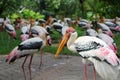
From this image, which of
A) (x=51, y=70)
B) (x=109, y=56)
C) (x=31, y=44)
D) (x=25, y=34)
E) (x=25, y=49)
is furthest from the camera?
(x=25, y=34)

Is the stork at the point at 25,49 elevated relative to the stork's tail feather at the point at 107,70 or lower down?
lower down

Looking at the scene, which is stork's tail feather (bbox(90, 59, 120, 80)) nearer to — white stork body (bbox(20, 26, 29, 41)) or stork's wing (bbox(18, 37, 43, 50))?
stork's wing (bbox(18, 37, 43, 50))

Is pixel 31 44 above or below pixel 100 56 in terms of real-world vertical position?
below

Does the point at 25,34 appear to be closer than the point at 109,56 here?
No

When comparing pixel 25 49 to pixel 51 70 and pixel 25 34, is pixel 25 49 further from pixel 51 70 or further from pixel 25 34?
pixel 25 34

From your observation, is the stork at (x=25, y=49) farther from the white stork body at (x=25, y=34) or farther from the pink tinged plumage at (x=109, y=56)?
the white stork body at (x=25, y=34)

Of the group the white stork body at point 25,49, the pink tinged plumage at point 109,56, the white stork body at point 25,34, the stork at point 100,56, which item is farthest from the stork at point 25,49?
the white stork body at point 25,34

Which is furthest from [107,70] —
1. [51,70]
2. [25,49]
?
[51,70]

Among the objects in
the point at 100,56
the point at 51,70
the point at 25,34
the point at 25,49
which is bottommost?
the point at 25,34

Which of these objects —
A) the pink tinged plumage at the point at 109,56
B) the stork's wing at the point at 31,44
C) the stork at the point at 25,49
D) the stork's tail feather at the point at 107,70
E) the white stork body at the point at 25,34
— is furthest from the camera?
the white stork body at the point at 25,34

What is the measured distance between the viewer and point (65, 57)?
45.2 feet

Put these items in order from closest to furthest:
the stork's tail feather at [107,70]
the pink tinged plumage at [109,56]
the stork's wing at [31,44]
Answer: the pink tinged plumage at [109,56] < the stork's tail feather at [107,70] < the stork's wing at [31,44]

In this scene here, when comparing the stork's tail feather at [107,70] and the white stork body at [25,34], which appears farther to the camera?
the white stork body at [25,34]

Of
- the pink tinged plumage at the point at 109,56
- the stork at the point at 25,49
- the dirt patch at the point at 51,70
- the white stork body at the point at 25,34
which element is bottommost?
the white stork body at the point at 25,34
